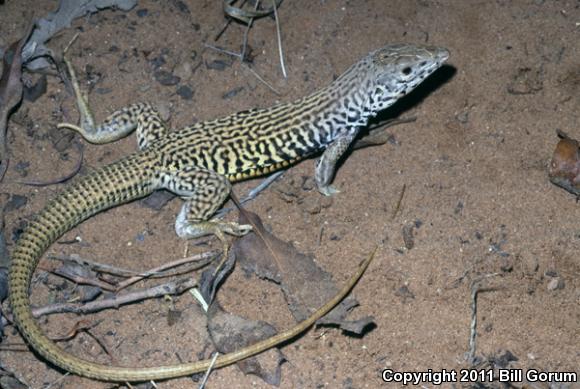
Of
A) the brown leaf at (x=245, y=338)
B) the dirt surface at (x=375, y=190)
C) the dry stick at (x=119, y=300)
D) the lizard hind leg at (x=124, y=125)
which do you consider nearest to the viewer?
the brown leaf at (x=245, y=338)

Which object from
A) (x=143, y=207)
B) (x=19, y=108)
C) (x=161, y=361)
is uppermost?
(x=19, y=108)

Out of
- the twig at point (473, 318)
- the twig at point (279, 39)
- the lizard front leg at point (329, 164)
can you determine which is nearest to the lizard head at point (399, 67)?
the lizard front leg at point (329, 164)

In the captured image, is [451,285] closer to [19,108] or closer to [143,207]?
[143,207]

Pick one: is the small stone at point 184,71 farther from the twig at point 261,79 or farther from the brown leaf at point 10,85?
the brown leaf at point 10,85

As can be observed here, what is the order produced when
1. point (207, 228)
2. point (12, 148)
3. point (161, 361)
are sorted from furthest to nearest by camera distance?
point (12, 148), point (207, 228), point (161, 361)

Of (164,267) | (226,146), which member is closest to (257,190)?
(226,146)

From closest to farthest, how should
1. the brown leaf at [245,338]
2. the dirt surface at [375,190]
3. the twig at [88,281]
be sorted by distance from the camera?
the brown leaf at [245,338] → the dirt surface at [375,190] → the twig at [88,281]

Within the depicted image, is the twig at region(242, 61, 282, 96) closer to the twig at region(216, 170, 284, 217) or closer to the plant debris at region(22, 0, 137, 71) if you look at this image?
the twig at region(216, 170, 284, 217)

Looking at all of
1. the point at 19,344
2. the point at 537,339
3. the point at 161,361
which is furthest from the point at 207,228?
the point at 537,339
